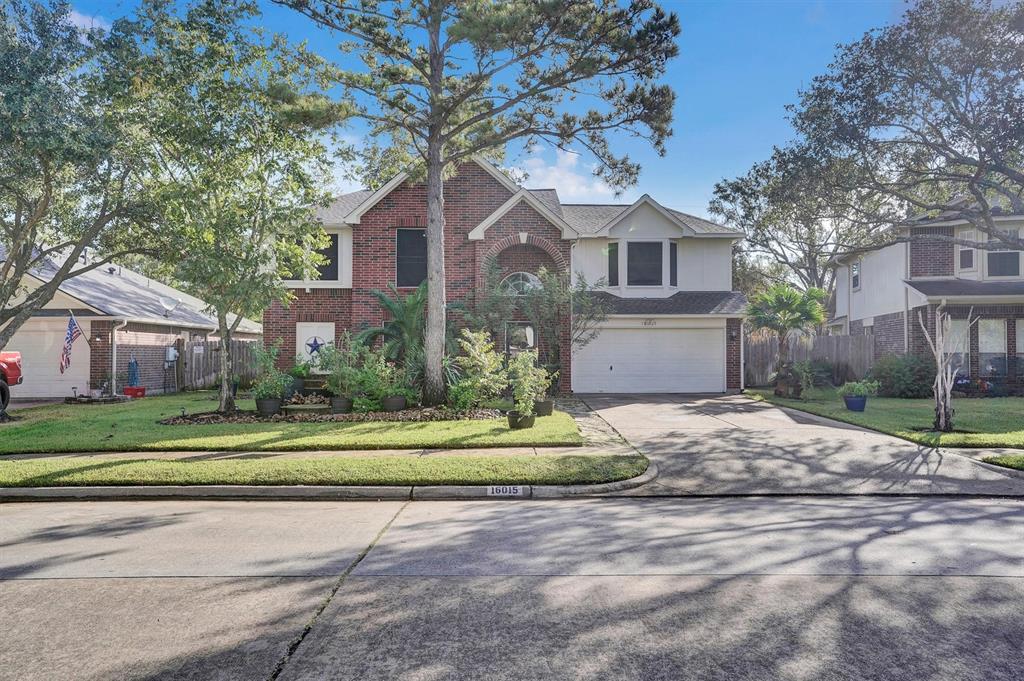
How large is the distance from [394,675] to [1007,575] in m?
4.63

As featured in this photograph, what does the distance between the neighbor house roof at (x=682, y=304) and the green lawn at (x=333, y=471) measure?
1229 centimetres

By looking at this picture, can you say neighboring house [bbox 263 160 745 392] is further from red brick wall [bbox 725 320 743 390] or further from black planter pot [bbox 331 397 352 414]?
black planter pot [bbox 331 397 352 414]

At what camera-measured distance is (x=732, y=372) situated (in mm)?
21531

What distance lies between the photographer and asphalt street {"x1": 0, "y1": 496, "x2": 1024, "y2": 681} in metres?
3.44

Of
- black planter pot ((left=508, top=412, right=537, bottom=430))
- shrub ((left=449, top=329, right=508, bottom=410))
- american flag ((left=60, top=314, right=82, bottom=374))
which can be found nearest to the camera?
black planter pot ((left=508, top=412, right=537, bottom=430))

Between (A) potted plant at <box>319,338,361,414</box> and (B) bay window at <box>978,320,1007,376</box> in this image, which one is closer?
(A) potted plant at <box>319,338,361,414</box>

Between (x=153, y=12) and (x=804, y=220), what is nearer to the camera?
(x=153, y=12)

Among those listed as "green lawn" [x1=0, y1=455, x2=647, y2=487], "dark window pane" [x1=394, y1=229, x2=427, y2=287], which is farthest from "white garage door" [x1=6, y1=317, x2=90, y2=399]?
"green lawn" [x1=0, y1=455, x2=647, y2=487]

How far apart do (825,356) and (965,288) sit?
17.3 feet

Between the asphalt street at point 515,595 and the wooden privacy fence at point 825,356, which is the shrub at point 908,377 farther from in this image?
the asphalt street at point 515,595

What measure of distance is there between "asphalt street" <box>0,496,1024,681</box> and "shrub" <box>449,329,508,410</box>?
653cm

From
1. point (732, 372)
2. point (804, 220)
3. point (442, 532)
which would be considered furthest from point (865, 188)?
point (442, 532)

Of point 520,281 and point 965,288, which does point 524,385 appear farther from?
point 965,288

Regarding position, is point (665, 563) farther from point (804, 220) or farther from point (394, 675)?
point (804, 220)
